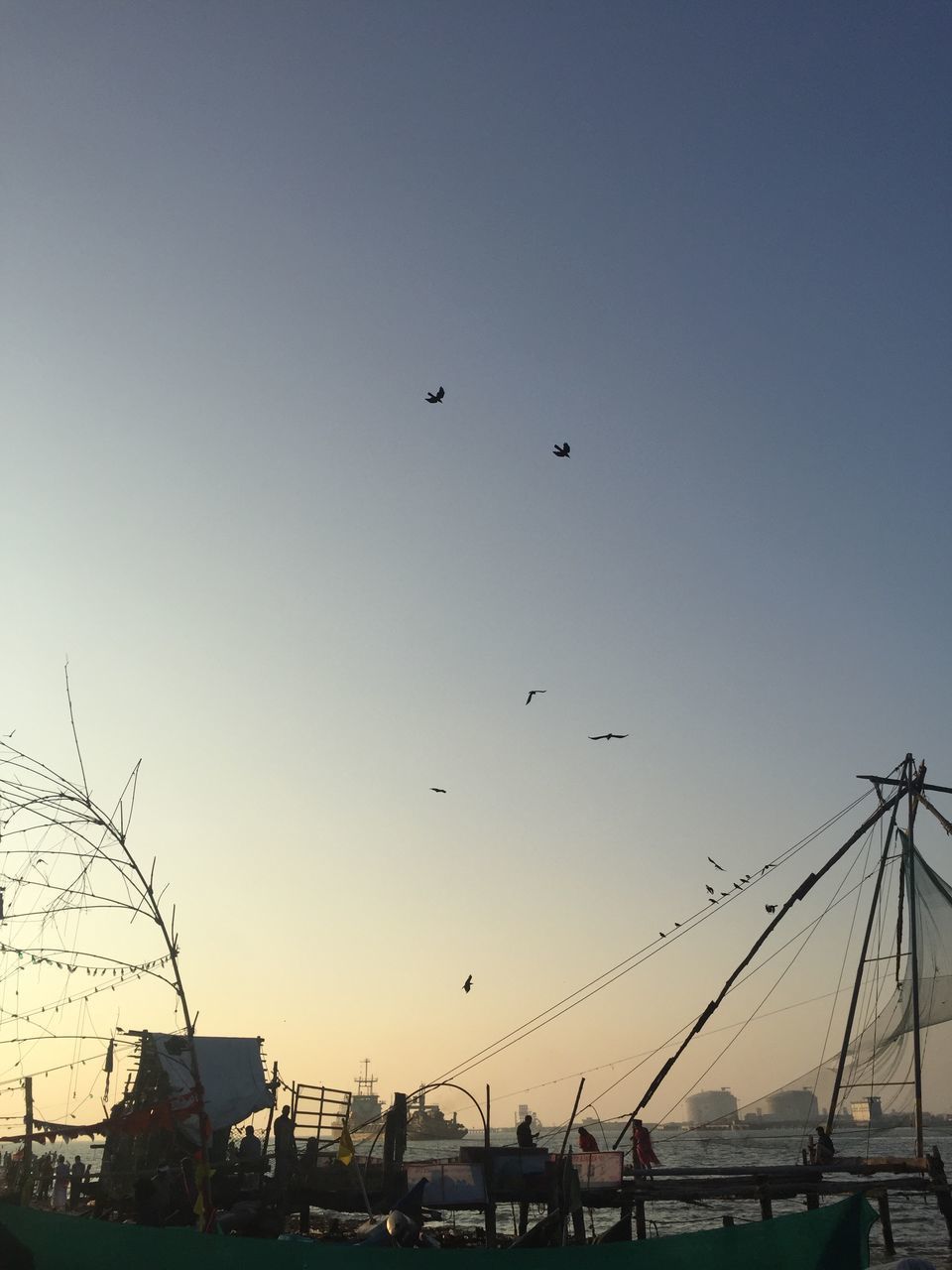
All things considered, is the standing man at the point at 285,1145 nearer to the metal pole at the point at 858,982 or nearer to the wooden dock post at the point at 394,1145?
the wooden dock post at the point at 394,1145

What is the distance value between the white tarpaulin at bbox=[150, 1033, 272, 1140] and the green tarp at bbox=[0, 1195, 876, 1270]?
19934 millimetres

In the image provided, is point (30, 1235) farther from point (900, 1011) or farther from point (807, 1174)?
point (900, 1011)

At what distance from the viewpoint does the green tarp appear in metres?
13.4

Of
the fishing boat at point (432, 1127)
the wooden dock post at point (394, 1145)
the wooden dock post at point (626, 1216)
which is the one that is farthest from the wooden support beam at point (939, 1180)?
the fishing boat at point (432, 1127)

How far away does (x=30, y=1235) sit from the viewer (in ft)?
47.3

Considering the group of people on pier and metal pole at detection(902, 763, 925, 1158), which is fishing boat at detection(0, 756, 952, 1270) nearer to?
metal pole at detection(902, 763, 925, 1158)

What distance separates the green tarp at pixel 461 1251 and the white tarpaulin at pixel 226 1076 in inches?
785

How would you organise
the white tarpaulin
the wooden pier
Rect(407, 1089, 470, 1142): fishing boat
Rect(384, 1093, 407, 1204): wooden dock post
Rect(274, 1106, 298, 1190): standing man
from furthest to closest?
Rect(407, 1089, 470, 1142): fishing boat → the white tarpaulin → Rect(274, 1106, 298, 1190): standing man → Rect(384, 1093, 407, 1204): wooden dock post → the wooden pier

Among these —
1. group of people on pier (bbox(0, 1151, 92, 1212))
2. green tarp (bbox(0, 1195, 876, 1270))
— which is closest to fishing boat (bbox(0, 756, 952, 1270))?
green tarp (bbox(0, 1195, 876, 1270))

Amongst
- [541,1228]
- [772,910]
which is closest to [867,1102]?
[772,910]

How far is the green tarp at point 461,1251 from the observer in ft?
43.8

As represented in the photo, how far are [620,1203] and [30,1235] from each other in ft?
47.0

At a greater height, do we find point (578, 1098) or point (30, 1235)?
point (578, 1098)

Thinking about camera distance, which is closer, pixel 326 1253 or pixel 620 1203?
pixel 326 1253
